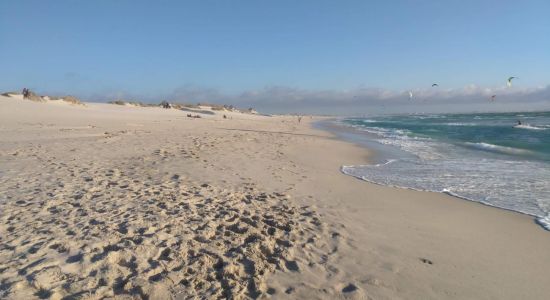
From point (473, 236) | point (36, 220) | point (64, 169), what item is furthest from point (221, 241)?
point (64, 169)

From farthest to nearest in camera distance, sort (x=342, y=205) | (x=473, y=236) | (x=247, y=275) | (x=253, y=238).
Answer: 1. (x=342, y=205)
2. (x=473, y=236)
3. (x=253, y=238)
4. (x=247, y=275)

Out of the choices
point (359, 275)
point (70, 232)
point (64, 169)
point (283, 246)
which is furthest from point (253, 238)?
point (64, 169)

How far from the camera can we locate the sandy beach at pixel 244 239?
3588 millimetres

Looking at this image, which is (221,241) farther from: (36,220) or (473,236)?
(473,236)

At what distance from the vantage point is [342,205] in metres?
6.74

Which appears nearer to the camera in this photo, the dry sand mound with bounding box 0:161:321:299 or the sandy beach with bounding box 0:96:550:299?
the dry sand mound with bounding box 0:161:321:299

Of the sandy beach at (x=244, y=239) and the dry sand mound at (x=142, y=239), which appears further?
the sandy beach at (x=244, y=239)

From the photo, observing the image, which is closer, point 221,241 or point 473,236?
point 221,241

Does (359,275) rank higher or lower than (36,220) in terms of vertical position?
lower

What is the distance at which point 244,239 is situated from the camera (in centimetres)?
464

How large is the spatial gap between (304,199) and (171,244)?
10.4 ft

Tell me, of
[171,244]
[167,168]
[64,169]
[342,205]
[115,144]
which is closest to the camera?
[171,244]

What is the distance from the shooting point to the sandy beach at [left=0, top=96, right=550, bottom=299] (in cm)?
359

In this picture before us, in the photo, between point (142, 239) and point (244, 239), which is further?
point (244, 239)
